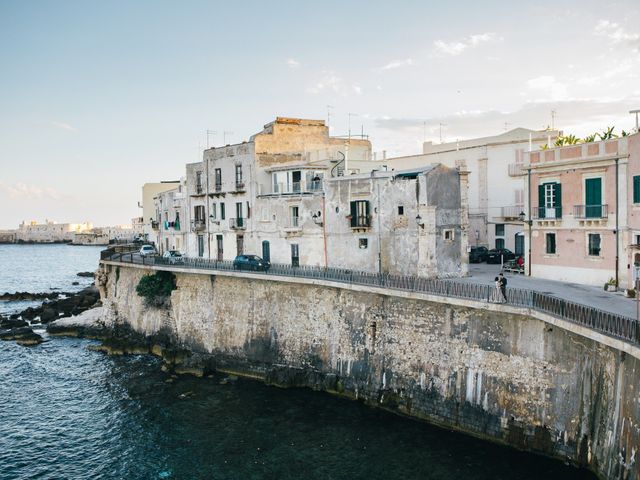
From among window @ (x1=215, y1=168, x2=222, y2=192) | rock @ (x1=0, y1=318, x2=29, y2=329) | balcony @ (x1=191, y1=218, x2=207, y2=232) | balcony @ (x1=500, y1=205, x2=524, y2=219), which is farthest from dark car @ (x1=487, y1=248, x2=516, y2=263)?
rock @ (x1=0, y1=318, x2=29, y2=329)

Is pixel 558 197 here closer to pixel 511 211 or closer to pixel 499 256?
pixel 499 256

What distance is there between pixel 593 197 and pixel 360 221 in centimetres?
1324

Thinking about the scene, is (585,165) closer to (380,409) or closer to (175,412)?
(380,409)

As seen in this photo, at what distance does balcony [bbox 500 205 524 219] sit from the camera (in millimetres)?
43656

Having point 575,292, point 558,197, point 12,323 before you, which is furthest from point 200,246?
point 575,292

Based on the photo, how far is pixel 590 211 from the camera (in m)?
28.7

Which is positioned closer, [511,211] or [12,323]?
[511,211]

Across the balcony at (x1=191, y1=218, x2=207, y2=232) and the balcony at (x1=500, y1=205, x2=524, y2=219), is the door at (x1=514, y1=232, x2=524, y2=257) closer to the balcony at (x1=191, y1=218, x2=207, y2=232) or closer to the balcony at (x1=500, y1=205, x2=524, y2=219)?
the balcony at (x1=500, y1=205, x2=524, y2=219)

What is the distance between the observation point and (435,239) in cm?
3234

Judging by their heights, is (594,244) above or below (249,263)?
above

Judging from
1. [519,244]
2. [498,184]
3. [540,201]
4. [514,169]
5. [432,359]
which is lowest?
[432,359]

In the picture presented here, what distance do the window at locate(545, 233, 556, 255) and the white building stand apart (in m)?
11.8

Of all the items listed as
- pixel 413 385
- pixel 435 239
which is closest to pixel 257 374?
pixel 413 385

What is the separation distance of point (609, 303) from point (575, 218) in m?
6.85
